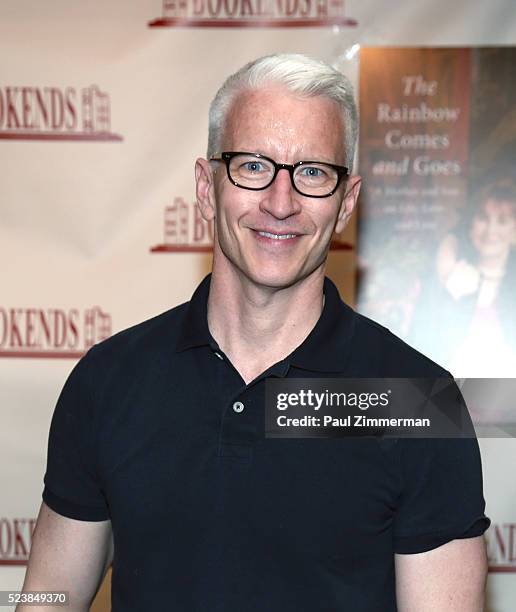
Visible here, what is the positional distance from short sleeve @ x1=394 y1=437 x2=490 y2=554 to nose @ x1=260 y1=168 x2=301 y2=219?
30cm

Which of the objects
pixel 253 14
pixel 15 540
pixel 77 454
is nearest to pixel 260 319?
pixel 77 454

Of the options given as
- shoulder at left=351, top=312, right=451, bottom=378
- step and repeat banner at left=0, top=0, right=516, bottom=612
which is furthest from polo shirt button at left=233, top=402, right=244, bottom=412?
step and repeat banner at left=0, top=0, right=516, bottom=612

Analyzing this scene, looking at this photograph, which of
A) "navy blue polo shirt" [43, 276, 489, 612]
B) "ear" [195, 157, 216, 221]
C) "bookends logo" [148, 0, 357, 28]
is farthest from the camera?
"bookends logo" [148, 0, 357, 28]

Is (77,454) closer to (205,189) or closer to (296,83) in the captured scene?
(205,189)

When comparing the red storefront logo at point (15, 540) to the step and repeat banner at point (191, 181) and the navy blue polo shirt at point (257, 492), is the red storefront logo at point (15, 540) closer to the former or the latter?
the step and repeat banner at point (191, 181)

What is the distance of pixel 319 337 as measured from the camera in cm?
117

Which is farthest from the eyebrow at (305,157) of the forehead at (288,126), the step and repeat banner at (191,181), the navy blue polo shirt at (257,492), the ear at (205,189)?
the step and repeat banner at (191,181)

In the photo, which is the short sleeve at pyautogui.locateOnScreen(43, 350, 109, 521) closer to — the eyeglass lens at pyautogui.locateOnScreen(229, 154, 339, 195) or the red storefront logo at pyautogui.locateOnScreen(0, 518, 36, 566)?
the eyeglass lens at pyautogui.locateOnScreen(229, 154, 339, 195)

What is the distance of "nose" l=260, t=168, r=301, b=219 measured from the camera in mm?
1082

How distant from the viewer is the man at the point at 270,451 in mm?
1080

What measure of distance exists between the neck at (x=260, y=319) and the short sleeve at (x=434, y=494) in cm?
19

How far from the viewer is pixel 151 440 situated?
113 cm

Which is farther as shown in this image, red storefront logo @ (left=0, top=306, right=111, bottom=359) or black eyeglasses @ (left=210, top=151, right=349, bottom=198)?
red storefront logo @ (left=0, top=306, right=111, bottom=359)

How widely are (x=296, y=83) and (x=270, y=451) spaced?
1.40ft
